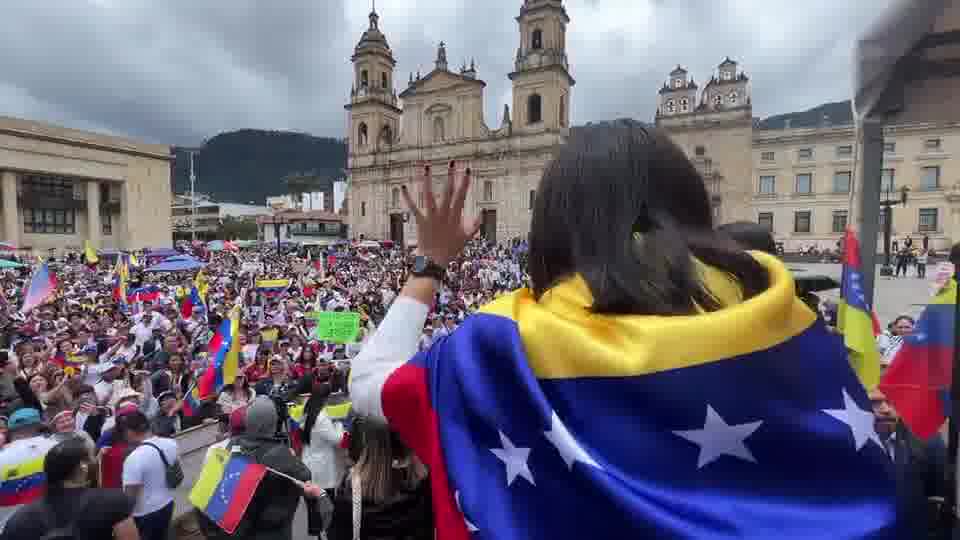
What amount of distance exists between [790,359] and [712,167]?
52.9 metres

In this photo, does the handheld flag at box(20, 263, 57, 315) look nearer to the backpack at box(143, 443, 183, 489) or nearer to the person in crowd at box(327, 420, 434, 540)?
the backpack at box(143, 443, 183, 489)

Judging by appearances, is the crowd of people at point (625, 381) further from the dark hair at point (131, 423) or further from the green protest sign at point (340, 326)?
the green protest sign at point (340, 326)

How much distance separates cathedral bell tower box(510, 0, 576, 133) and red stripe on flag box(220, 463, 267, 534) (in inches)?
2007

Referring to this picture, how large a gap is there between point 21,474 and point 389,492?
304 centimetres

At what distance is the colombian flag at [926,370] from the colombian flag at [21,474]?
5.06 meters

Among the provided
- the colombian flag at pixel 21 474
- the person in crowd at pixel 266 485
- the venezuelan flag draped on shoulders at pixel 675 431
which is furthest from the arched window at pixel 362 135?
the venezuelan flag draped on shoulders at pixel 675 431

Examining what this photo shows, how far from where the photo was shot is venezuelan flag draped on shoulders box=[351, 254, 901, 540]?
85 centimetres

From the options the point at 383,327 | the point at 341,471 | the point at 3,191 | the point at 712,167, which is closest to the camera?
the point at 383,327

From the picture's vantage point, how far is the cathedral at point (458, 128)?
2035 inches

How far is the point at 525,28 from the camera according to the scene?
53125 millimetres

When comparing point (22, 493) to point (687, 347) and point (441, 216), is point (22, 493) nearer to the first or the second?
point (441, 216)

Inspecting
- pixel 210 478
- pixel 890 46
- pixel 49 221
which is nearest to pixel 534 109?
pixel 49 221

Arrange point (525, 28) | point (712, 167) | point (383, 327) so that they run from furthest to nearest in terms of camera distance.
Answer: point (525, 28) → point (712, 167) → point (383, 327)

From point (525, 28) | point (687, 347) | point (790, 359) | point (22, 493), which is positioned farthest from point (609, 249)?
point (525, 28)
